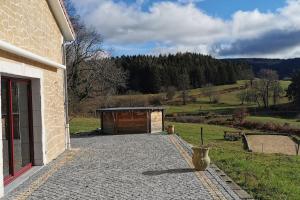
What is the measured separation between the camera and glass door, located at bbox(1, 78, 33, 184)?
11.4 m

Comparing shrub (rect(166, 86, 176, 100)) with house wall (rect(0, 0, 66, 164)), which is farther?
shrub (rect(166, 86, 176, 100))

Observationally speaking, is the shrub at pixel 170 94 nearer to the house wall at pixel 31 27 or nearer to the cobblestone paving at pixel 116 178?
the house wall at pixel 31 27

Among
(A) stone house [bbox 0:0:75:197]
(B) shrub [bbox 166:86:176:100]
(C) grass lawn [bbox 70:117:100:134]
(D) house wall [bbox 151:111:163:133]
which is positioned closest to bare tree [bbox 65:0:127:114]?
(C) grass lawn [bbox 70:117:100:134]

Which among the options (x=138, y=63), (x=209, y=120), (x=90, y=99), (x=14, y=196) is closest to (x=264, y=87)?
(x=138, y=63)

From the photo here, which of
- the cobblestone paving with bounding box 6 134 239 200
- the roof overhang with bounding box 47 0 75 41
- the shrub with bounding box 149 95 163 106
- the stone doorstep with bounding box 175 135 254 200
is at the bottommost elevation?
the stone doorstep with bounding box 175 135 254 200

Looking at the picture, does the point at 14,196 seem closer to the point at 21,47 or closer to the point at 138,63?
the point at 21,47

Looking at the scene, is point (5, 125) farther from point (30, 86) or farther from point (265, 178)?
point (265, 178)

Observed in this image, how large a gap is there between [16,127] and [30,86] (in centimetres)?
188

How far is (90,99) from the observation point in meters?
Result: 47.6

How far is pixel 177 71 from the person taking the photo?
115188mm

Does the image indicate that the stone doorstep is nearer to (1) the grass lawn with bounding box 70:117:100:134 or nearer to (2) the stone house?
(2) the stone house

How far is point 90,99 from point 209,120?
17.1 m

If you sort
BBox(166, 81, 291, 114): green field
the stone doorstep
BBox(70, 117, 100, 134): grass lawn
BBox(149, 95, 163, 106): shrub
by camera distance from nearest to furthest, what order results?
the stone doorstep → BBox(70, 117, 100, 134): grass lawn → BBox(166, 81, 291, 114): green field → BBox(149, 95, 163, 106): shrub

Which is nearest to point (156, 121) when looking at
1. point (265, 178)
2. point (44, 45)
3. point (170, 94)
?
point (44, 45)
